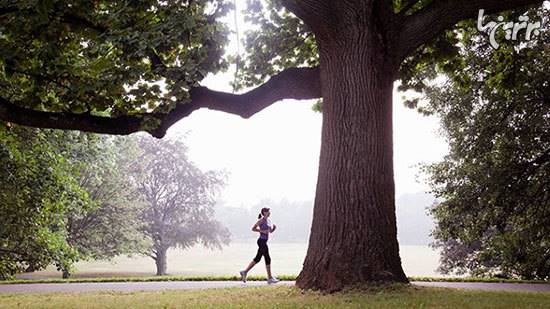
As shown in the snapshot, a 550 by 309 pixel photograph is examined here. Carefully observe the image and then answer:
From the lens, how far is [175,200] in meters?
42.9

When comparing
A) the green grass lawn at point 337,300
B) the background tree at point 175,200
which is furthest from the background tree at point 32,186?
the background tree at point 175,200

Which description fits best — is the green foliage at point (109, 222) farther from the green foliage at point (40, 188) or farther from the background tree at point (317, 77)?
the background tree at point (317, 77)

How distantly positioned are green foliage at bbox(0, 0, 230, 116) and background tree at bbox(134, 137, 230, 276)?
105 feet

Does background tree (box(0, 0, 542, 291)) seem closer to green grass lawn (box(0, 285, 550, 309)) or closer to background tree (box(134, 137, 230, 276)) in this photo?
green grass lawn (box(0, 285, 550, 309))

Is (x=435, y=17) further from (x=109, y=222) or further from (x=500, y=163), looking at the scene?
(x=109, y=222)

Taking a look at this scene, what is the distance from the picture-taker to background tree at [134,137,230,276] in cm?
4200

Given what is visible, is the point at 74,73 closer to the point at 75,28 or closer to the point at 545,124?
the point at 75,28

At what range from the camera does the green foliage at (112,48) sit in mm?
8344

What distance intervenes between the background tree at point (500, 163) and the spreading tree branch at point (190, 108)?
644 cm

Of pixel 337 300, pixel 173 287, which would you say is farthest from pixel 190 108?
pixel 337 300

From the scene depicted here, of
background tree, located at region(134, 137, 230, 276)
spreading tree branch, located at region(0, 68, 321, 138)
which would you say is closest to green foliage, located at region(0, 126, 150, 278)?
spreading tree branch, located at region(0, 68, 321, 138)

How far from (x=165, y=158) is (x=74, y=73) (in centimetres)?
3450

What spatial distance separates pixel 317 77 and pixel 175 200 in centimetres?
3416

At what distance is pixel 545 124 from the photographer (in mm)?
17266
